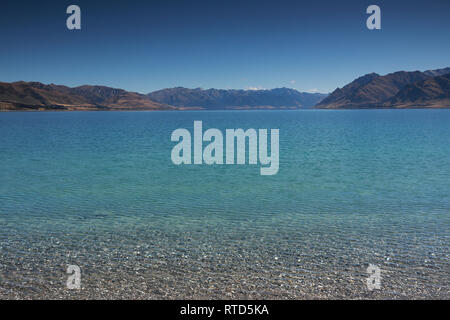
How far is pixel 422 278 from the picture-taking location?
33.7 ft

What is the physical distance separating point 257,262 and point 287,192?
37.9 feet

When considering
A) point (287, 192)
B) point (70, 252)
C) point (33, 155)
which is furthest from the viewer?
point (33, 155)

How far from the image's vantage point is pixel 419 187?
23.5 meters

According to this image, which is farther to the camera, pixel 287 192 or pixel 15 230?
pixel 287 192

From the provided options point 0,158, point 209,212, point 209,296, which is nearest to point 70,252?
point 209,296

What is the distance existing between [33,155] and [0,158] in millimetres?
3693

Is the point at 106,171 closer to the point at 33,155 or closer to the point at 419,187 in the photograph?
the point at 33,155

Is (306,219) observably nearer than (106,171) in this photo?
Yes
